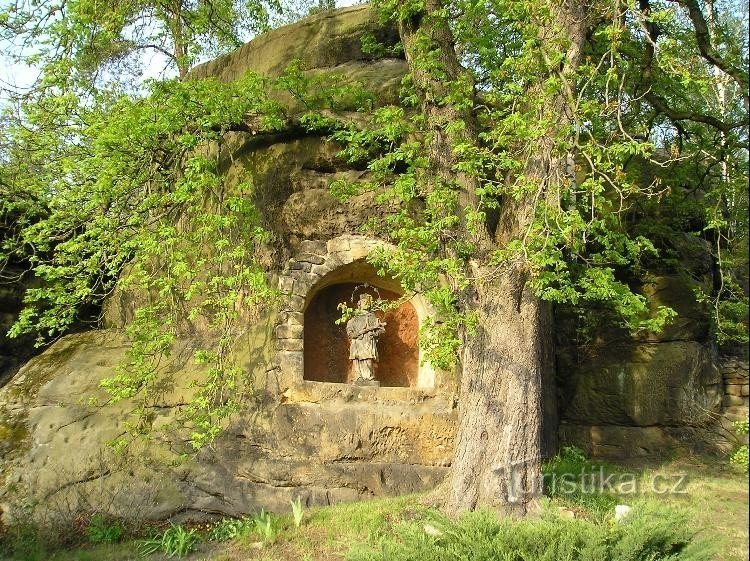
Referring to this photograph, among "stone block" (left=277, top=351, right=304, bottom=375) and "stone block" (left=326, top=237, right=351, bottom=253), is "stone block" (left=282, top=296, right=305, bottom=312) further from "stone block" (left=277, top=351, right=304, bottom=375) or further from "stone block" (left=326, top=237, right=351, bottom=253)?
"stone block" (left=326, top=237, right=351, bottom=253)

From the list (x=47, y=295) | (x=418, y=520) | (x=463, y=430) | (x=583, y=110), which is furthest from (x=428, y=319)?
(x=47, y=295)

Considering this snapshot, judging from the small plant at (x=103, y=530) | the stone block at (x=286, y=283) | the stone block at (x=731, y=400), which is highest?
the stone block at (x=286, y=283)

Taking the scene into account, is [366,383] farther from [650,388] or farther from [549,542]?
[650,388]

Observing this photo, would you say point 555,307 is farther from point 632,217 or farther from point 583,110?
point 583,110

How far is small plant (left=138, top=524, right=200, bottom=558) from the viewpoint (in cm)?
626

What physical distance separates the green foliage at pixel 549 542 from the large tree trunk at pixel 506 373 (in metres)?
0.98

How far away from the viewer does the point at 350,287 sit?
29.7 feet

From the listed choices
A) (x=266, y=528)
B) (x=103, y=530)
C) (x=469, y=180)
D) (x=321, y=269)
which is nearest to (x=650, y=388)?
(x=469, y=180)

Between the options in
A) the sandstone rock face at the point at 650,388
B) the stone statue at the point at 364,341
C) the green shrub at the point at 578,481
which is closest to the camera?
the green shrub at the point at 578,481

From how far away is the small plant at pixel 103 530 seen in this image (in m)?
6.73

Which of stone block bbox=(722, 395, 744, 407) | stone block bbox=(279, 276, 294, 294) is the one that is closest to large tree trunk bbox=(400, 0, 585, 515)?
stone block bbox=(279, 276, 294, 294)

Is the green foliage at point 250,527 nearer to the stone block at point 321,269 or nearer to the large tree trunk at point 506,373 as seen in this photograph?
the large tree trunk at point 506,373

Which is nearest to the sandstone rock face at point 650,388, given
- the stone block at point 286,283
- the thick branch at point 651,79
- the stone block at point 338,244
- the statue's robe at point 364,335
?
the thick branch at point 651,79

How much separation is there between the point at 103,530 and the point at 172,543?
1001 mm
